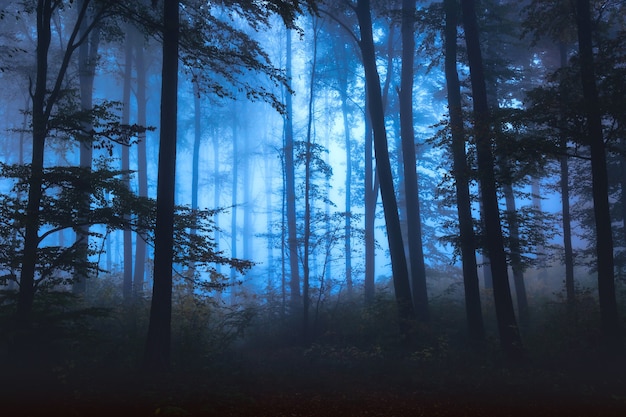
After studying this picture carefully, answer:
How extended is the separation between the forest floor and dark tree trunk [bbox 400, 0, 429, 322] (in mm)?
3797

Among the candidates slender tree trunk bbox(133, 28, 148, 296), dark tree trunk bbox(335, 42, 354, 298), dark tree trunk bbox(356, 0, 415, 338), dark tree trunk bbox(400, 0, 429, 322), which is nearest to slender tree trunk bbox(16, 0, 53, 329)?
dark tree trunk bbox(356, 0, 415, 338)

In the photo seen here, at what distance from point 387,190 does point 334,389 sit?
7024 millimetres

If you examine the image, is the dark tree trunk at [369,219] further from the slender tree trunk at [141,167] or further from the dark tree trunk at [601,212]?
the slender tree trunk at [141,167]

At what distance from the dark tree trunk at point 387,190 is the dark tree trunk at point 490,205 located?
2736 mm

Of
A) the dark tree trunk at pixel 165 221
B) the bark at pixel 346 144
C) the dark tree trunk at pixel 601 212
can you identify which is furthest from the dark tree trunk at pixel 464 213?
the dark tree trunk at pixel 165 221

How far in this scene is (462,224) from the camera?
12.8 metres

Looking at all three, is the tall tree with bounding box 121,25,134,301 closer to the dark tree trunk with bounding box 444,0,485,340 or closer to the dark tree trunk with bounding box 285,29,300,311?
the dark tree trunk with bounding box 285,29,300,311

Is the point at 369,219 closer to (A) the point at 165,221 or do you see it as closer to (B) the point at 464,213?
(B) the point at 464,213

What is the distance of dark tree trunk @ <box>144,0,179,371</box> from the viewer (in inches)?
365

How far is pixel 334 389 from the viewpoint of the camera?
888 centimetres

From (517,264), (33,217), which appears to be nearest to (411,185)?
(517,264)

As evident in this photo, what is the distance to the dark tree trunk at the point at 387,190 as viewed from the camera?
43.2 ft

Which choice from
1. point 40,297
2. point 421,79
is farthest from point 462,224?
point 421,79

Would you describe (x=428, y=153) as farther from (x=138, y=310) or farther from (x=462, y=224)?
(x=138, y=310)
